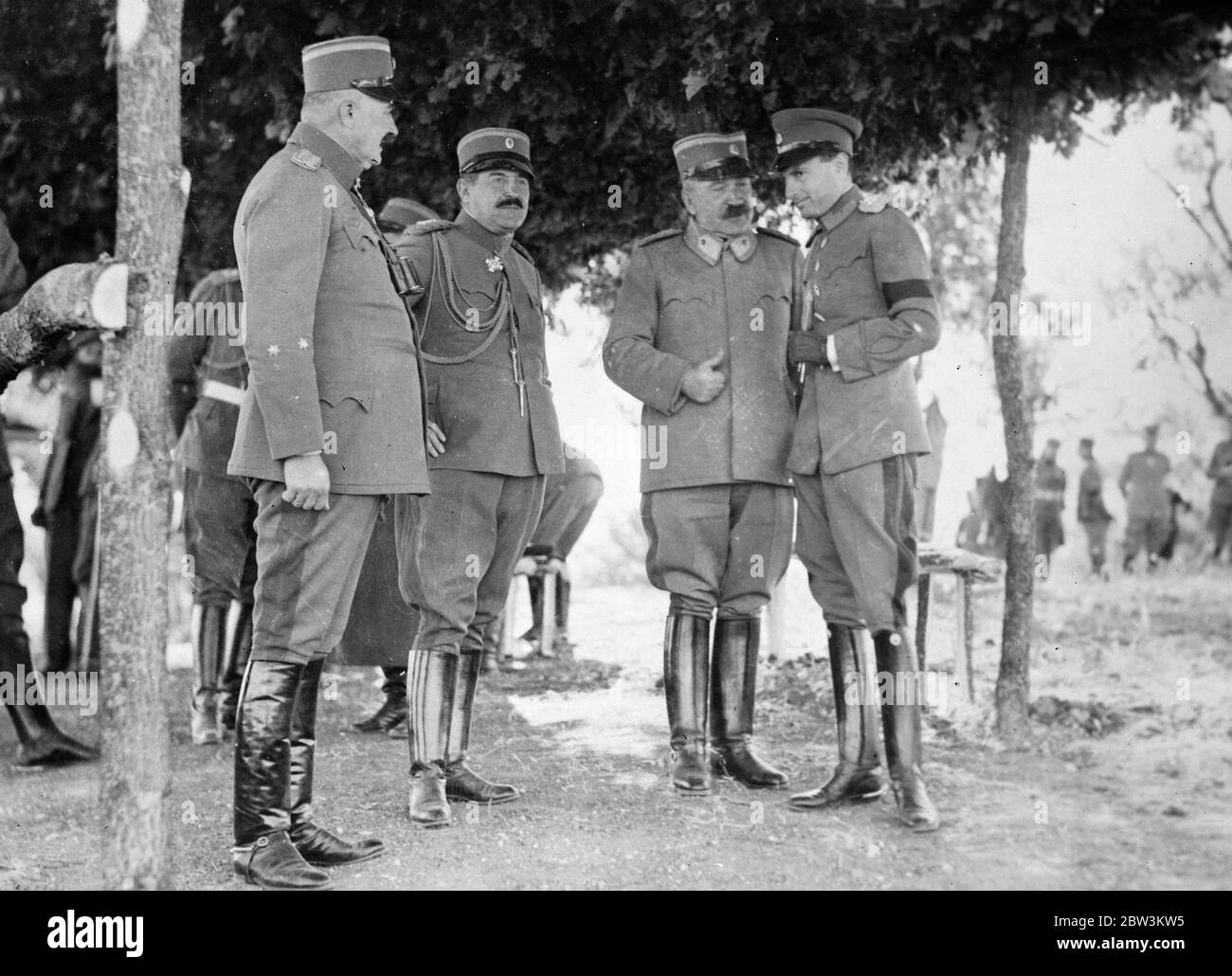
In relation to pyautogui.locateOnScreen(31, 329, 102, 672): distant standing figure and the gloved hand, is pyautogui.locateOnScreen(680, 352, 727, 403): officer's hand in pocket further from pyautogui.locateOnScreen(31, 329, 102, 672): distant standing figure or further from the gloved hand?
pyautogui.locateOnScreen(31, 329, 102, 672): distant standing figure

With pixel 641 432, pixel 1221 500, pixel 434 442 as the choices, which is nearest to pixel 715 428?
pixel 641 432

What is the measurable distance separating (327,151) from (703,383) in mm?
1521

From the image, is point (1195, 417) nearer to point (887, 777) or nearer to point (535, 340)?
point (887, 777)

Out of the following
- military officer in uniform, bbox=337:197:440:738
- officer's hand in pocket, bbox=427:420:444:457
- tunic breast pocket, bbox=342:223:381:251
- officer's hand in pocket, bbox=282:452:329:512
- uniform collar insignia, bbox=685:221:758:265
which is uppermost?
uniform collar insignia, bbox=685:221:758:265

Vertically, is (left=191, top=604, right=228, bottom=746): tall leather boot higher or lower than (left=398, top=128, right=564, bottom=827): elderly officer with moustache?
lower

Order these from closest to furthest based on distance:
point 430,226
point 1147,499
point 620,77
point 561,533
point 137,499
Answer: point 137,499 → point 430,226 → point 620,77 → point 1147,499 → point 561,533

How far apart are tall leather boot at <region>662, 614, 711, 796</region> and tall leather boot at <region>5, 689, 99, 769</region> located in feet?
7.34

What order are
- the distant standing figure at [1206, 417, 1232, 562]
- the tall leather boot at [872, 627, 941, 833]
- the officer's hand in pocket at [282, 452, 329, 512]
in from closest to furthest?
the officer's hand in pocket at [282, 452, 329, 512] → the tall leather boot at [872, 627, 941, 833] → the distant standing figure at [1206, 417, 1232, 562]

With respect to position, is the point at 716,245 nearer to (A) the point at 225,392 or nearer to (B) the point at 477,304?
(B) the point at 477,304

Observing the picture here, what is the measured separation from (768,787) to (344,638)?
6.88 ft

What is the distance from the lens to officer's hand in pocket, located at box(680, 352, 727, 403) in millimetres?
4785

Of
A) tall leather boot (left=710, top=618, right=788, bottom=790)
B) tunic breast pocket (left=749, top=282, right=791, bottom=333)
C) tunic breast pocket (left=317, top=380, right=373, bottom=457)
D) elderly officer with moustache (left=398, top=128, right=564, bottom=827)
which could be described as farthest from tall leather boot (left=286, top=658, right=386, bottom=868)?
tunic breast pocket (left=749, top=282, right=791, bottom=333)

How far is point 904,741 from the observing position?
432 cm

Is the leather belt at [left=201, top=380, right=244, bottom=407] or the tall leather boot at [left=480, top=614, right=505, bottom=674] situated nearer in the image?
the leather belt at [left=201, top=380, right=244, bottom=407]
